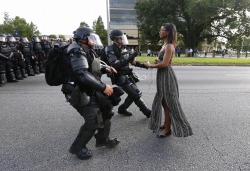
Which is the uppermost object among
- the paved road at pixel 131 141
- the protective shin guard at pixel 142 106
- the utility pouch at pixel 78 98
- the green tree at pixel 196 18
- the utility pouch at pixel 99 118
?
the green tree at pixel 196 18

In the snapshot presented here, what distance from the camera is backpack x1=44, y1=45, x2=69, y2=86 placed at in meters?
3.07

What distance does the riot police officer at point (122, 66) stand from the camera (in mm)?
4211

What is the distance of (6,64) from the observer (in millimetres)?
9539

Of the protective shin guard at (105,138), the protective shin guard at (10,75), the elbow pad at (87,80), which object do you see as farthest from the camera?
the protective shin guard at (10,75)

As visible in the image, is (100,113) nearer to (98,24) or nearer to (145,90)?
(145,90)

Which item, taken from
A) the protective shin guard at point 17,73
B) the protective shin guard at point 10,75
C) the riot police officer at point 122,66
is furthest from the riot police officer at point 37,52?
the riot police officer at point 122,66

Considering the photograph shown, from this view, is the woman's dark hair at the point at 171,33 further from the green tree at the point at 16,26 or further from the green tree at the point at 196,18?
the green tree at the point at 16,26

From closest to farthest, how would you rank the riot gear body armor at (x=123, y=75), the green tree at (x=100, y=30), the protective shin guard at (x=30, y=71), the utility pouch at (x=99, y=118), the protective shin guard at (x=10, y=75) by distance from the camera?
the utility pouch at (x=99, y=118), the riot gear body armor at (x=123, y=75), the protective shin guard at (x=10, y=75), the protective shin guard at (x=30, y=71), the green tree at (x=100, y=30)

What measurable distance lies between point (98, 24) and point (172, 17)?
37.0 metres

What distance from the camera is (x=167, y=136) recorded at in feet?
12.8

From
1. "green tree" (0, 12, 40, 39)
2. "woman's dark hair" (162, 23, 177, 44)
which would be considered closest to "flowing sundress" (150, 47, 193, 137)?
"woman's dark hair" (162, 23, 177, 44)

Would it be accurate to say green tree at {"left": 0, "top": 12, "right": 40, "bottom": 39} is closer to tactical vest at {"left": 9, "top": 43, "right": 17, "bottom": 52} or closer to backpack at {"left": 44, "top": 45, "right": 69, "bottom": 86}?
tactical vest at {"left": 9, "top": 43, "right": 17, "bottom": 52}

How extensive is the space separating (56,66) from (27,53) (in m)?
8.73

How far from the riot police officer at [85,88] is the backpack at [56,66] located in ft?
Answer: 0.31
